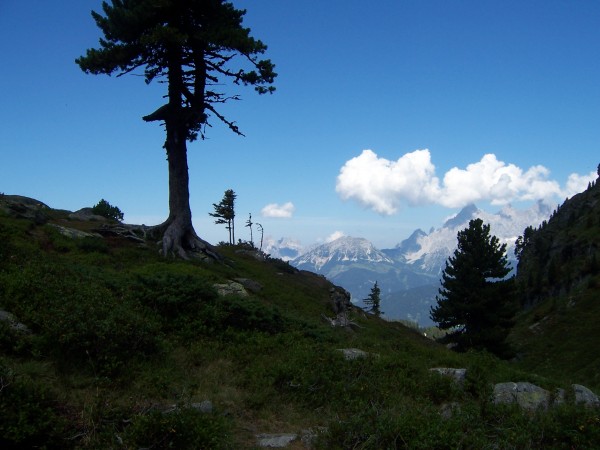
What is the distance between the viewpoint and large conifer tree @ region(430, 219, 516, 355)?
1386 inches

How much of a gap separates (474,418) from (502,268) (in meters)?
34.0

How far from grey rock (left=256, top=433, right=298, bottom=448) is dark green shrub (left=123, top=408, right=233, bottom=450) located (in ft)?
2.16

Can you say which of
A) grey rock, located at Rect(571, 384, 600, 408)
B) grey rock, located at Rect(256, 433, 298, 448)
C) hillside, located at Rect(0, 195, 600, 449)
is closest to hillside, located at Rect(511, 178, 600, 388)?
grey rock, located at Rect(571, 384, 600, 408)

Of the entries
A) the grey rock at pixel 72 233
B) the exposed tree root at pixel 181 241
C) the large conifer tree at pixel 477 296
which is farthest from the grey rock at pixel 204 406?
the large conifer tree at pixel 477 296

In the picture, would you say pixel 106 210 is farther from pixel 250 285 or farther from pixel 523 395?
pixel 523 395

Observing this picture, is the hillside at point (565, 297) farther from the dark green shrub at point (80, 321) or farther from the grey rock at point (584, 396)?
the dark green shrub at point (80, 321)

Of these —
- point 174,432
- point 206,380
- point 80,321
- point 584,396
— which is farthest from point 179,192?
point 584,396

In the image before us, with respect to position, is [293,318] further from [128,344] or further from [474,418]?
[474,418]

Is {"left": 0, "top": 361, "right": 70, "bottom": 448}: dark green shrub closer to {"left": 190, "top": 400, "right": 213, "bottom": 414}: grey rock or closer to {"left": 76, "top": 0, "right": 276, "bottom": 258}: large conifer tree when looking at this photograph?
{"left": 190, "top": 400, "right": 213, "bottom": 414}: grey rock

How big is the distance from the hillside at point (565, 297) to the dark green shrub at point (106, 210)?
37045 millimetres

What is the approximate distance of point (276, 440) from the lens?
670 cm

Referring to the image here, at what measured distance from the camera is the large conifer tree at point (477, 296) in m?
35.2

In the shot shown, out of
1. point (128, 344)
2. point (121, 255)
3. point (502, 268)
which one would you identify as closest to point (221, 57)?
point (121, 255)

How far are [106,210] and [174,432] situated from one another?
40.9 metres
